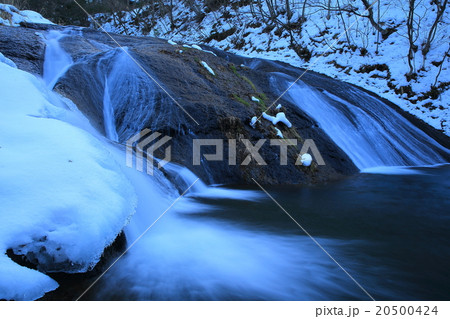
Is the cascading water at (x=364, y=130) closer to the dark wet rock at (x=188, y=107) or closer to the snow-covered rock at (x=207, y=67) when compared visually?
the dark wet rock at (x=188, y=107)

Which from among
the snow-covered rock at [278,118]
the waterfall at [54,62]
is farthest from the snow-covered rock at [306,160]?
the waterfall at [54,62]

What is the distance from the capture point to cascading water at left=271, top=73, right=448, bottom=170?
689 cm

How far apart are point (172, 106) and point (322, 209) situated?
2.69 m

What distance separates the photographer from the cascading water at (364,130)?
6.89 metres

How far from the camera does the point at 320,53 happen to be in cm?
1284

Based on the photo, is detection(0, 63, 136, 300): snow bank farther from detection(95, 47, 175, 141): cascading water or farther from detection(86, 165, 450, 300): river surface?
detection(95, 47, 175, 141): cascading water

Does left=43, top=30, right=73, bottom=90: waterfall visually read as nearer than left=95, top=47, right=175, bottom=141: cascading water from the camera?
No

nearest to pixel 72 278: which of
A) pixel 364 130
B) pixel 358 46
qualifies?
pixel 364 130

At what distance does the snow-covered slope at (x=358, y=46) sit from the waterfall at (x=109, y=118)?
27.2 ft

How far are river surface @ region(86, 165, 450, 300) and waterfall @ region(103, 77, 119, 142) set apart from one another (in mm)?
1580

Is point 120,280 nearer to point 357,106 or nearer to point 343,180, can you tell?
point 343,180

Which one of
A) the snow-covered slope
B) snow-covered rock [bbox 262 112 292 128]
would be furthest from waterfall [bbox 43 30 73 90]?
the snow-covered slope

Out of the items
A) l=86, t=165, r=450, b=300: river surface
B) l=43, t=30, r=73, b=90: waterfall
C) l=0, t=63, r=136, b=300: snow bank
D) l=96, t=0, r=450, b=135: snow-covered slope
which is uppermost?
l=96, t=0, r=450, b=135: snow-covered slope
